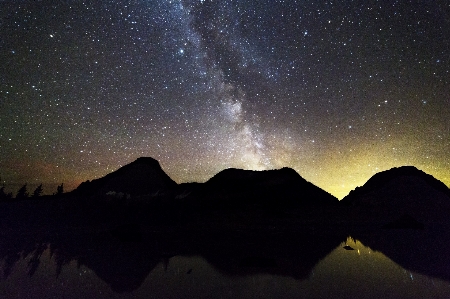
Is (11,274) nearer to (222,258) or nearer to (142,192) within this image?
(222,258)

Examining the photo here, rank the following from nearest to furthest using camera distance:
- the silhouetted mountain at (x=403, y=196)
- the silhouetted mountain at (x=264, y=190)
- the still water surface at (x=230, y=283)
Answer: the still water surface at (x=230, y=283)
the silhouetted mountain at (x=403, y=196)
the silhouetted mountain at (x=264, y=190)

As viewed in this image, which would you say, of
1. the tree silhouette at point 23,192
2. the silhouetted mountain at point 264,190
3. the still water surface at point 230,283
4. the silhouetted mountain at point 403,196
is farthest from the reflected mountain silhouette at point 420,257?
the tree silhouette at point 23,192

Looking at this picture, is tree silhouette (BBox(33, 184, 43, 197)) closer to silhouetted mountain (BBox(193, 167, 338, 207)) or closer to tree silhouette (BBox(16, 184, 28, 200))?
tree silhouette (BBox(16, 184, 28, 200))

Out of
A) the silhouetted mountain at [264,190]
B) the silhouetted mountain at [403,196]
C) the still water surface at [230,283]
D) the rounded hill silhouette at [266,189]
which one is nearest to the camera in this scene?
the still water surface at [230,283]

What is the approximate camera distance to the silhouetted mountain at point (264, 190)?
73312 millimetres

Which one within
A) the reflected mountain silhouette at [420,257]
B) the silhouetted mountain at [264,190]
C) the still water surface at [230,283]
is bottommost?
the still water surface at [230,283]

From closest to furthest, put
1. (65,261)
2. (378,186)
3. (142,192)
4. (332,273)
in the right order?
1. (332,273)
2. (65,261)
3. (142,192)
4. (378,186)

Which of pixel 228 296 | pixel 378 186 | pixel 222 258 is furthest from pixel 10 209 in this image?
pixel 378 186

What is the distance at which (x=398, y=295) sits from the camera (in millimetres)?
12500

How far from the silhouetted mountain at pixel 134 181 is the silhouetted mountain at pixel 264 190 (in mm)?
16878

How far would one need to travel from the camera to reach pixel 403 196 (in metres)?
86.2

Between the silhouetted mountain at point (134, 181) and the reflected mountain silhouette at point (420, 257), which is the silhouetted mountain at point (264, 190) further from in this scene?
the reflected mountain silhouette at point (420, 257)

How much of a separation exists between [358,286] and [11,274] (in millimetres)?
22200

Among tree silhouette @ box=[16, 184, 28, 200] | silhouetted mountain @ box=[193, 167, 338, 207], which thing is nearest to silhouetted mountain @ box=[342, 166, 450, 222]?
silhouetted mountain @ box=[193, 167, 338, 207]
